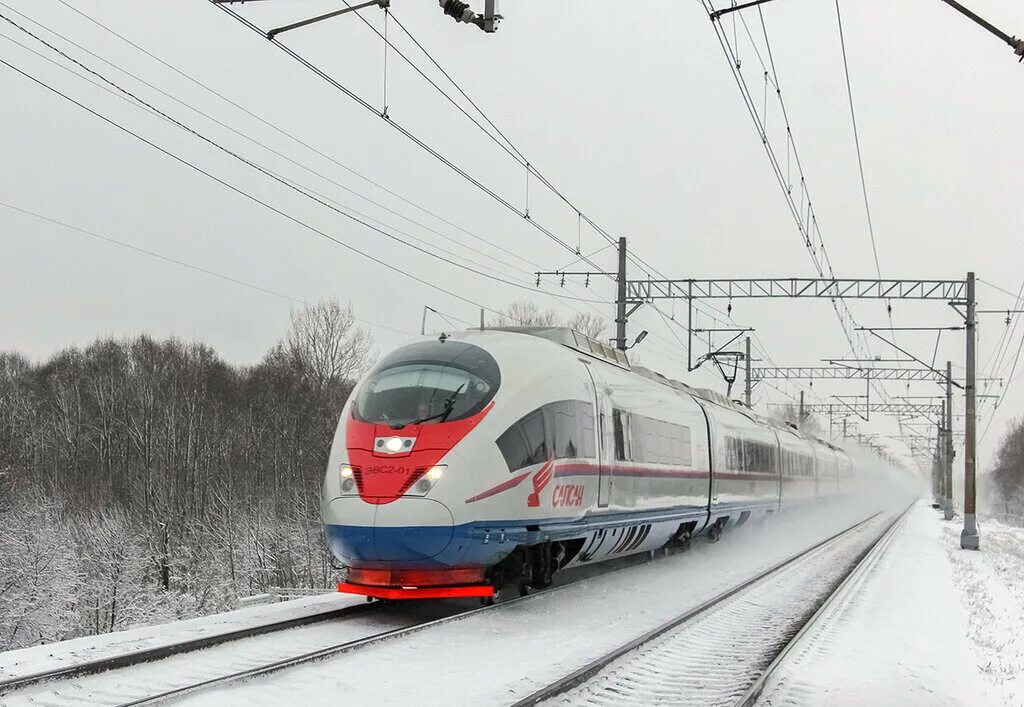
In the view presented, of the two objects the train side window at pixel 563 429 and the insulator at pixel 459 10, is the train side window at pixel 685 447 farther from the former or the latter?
the insulator at pixel 459 10

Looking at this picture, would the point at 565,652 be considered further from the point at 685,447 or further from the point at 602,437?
A: the point at 685,447

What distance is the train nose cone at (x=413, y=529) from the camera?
32.9 feet

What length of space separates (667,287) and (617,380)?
11.9 m

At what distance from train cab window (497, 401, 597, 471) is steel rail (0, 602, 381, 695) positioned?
2.53m

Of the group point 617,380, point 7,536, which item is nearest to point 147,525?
point 7,536

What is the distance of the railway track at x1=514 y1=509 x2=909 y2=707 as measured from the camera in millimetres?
7188

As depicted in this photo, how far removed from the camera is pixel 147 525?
4534cm

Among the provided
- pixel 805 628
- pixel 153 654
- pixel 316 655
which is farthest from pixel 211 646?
pixel 805 628

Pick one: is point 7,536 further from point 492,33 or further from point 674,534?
point 492,33

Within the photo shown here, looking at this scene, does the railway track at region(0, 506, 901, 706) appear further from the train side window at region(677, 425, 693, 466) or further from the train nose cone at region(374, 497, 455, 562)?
the train side window at region(677, 425, 693, 466)

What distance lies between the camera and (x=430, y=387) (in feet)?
36.0

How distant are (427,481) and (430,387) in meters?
1.21

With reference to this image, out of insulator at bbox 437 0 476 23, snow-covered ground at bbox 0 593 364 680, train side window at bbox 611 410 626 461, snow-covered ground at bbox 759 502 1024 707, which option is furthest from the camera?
train side window at bbox 611 410 626 461

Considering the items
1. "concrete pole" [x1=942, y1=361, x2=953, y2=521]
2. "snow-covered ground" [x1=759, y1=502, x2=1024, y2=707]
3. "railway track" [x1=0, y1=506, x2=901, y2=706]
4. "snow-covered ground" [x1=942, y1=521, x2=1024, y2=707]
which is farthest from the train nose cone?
"concrete pole" [x1=942, y1=361, x2=953, y2=521]
